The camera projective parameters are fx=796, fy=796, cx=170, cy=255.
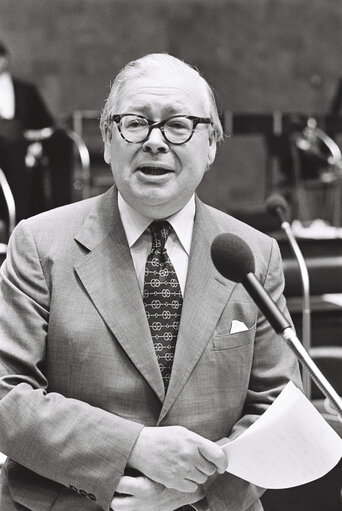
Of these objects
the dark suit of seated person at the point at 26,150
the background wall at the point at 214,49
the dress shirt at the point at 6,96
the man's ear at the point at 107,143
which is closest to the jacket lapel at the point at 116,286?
the man's ear at the point at 107,143

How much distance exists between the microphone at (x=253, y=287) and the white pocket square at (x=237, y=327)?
357mm

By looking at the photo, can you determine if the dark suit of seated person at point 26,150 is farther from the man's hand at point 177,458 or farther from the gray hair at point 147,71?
the man's hand at point 177,458

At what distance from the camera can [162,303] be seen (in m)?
1.59

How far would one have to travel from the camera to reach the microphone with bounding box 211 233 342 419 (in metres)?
1.12

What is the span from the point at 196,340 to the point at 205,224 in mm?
277

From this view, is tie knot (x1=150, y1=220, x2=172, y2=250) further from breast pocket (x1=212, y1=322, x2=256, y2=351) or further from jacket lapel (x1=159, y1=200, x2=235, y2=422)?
breast pocket (x1=212, y1=322, x2=256, y2=351)

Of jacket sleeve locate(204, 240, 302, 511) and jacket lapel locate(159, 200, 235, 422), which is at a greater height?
jacket lapel locate(159, 200, 235, 422)

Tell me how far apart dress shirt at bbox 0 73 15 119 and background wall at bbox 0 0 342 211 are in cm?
152

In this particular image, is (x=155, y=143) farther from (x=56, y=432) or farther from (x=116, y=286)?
(x=56, y=432)

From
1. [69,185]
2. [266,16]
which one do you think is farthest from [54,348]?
[266,16]

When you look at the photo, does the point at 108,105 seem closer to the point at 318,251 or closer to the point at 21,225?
the point at 21,225

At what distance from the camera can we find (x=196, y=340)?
5.09 feet

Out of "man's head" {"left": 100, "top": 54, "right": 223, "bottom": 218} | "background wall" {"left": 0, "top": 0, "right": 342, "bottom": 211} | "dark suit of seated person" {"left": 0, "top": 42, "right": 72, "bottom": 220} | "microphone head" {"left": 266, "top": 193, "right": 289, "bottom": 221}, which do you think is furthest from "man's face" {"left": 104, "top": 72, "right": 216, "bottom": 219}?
"background wall" {"left": 0, "top": 0, "right": 342, "bottom": 211}

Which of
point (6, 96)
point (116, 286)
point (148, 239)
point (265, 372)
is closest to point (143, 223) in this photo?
point (148, 239)
